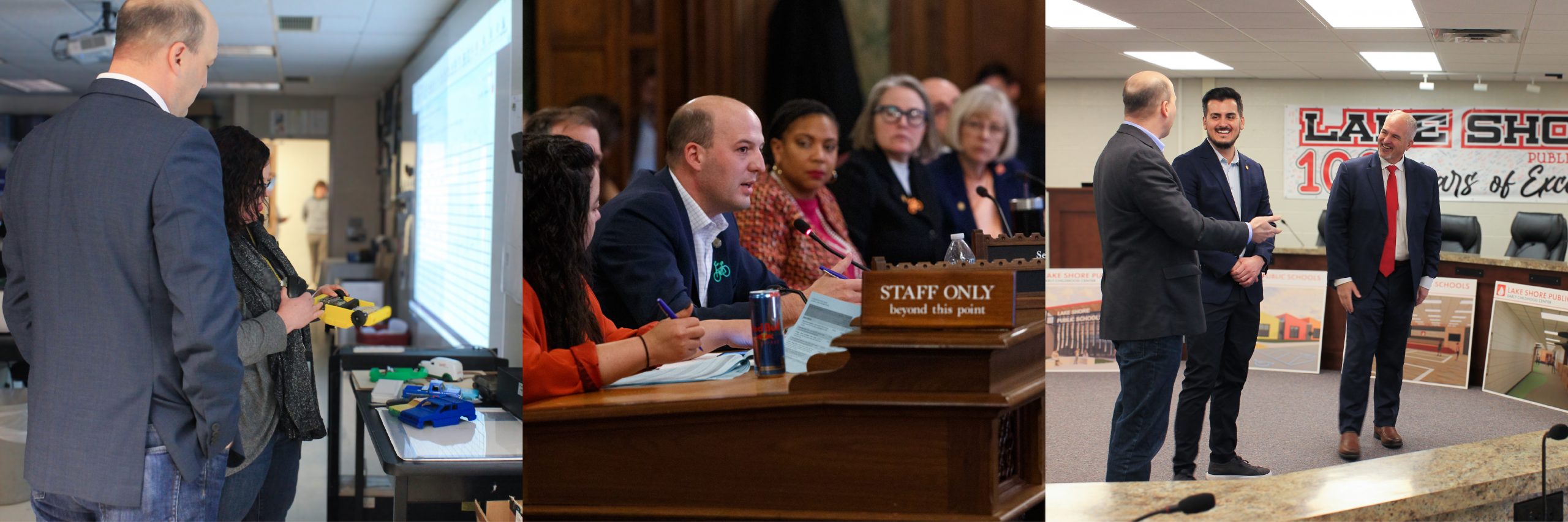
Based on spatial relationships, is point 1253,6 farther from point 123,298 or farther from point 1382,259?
point 123,298

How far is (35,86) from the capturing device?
1064cm

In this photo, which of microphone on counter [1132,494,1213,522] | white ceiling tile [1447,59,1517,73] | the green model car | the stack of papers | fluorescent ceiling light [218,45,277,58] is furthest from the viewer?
fluorescent ceiling light [218,45,277,58]

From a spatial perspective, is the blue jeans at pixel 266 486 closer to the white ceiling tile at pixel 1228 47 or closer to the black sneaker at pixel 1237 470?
the black sneaker at pixel 1237 470

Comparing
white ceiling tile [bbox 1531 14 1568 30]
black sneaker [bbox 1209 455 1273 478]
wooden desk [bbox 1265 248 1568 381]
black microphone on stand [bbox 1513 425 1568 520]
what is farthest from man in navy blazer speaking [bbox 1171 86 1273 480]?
white ceiling tile [bbox 1531 14 1568 30]

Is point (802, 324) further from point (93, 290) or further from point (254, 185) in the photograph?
point (254, 185)

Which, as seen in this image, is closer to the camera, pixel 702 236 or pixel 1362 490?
pixel 702 236

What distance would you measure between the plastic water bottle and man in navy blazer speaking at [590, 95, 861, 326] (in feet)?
0.45

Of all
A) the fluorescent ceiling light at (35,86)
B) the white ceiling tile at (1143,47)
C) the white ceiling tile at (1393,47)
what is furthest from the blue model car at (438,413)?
the fluorescent ceiling light at (35,86)

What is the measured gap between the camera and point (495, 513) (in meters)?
2.38

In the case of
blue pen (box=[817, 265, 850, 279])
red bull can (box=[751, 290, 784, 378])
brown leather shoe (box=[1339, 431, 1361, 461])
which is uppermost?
blue pen (box=[817, 265, 850, 279])

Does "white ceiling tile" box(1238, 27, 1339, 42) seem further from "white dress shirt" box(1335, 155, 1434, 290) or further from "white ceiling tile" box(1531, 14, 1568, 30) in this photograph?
"white ceiling tile" box(1531, 14, 1568, 30)

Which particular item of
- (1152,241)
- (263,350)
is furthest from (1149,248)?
(263,350)

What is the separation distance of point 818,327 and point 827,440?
0.17 meters

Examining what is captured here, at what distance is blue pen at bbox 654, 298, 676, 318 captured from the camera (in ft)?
4.86
